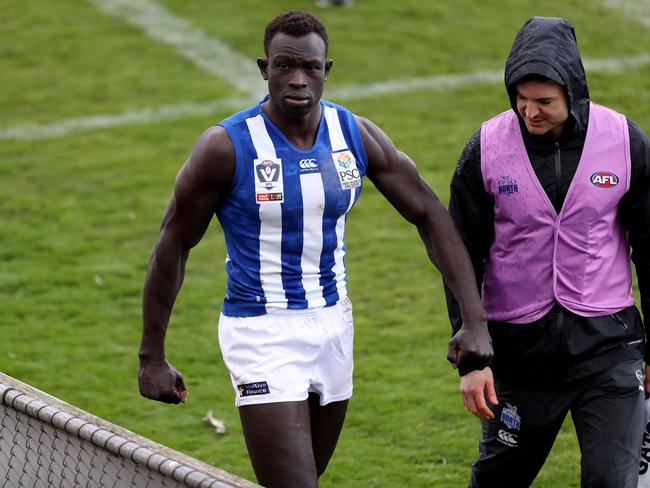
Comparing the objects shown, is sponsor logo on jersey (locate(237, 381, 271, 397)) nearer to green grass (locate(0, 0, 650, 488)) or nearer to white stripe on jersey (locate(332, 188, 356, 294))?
white stripe on jersey (locate(332, 188, 356, 294))

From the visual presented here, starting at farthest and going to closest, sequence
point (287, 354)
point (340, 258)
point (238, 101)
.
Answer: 1. point (238, 101)
2. point (340, 258)
3. point (287, 354)

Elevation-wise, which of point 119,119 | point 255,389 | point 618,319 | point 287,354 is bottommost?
point 255,389

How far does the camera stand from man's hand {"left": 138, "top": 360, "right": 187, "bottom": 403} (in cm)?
489

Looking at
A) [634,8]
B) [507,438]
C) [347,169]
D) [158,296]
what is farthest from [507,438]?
[634,8]

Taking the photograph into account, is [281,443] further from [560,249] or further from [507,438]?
[560,249]

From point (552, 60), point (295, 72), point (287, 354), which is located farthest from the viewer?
point (287, 354)

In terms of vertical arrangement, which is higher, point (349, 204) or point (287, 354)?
point (349, 204)

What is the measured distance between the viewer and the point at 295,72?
4.82 metres

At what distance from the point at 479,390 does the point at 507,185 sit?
2.58ft

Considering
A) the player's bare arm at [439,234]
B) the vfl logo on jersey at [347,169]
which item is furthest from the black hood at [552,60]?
the vfl logo on jersey at [347,169]

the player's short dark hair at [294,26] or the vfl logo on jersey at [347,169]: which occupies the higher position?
the player's short dark hair at [294,26]

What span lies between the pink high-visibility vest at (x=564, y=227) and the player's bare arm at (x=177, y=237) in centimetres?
102

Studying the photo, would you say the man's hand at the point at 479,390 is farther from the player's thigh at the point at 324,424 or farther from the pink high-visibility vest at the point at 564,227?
the player's thigh at the point at 324,424

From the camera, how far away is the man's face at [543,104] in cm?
476
